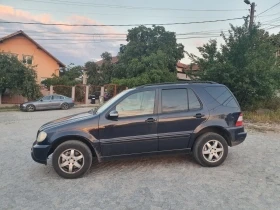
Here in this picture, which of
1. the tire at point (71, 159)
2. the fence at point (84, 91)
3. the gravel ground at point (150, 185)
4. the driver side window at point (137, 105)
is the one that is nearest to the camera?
the gravel ground at point (150, 185)

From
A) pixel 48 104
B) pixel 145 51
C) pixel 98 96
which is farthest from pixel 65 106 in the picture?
pixel 145 51

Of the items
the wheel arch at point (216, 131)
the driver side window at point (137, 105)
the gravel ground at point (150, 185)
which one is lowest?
the gravel ground at point (150, 185)

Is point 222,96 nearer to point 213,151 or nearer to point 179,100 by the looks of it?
point 179,100

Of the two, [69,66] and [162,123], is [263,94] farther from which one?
[69,66]

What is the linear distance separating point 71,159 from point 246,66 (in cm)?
960

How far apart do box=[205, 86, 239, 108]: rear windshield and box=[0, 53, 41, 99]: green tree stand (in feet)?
66.6

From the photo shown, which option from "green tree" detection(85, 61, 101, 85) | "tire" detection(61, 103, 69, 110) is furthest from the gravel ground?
"green tree" detection(85, 61, 101, 85)

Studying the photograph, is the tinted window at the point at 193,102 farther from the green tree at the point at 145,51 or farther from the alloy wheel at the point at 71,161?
the green tree at the point at 145,51

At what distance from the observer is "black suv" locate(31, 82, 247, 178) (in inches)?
180

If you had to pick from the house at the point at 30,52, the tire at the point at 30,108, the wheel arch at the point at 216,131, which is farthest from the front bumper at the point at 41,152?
the house at the point at 30,52

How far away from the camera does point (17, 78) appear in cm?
2239

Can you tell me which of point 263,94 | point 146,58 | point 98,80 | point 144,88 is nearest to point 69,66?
point 98,80

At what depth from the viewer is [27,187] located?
426 cm

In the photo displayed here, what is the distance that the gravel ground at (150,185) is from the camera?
3635mm
